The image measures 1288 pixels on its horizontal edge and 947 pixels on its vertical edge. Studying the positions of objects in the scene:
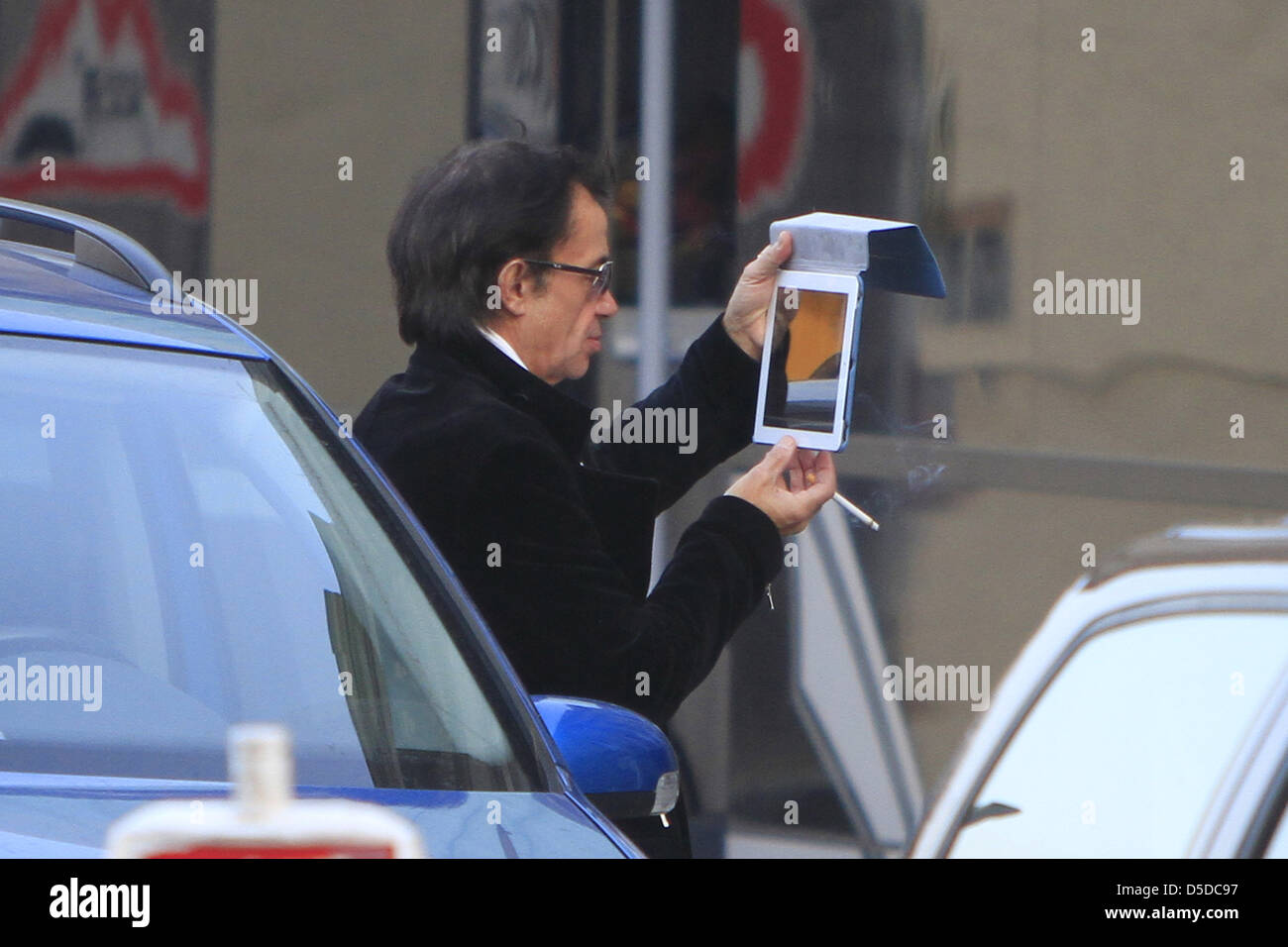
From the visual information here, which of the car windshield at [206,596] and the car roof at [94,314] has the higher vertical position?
the car roof at [94,314]

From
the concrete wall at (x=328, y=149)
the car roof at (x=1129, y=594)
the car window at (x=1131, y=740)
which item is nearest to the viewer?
the car window at (x=1131, y=740)

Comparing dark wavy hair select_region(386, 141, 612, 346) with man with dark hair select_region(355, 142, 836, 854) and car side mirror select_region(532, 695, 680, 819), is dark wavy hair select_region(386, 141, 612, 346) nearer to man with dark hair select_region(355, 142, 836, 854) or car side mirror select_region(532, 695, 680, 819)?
man with dark hair select_region(355, 142, 836, 854)

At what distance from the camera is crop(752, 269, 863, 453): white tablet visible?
3.03 meters

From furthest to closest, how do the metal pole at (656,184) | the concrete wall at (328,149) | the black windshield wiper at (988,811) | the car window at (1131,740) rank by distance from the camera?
the concrete wall at (328,149), the metal pole at (656,184), the black windshield wiper at (988,811), the car window at (1131,740)

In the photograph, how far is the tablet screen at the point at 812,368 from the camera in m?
3.05

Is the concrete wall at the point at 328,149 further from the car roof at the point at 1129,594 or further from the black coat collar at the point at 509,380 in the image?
the car roof at the point at 1129,594

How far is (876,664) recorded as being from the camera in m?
5.55

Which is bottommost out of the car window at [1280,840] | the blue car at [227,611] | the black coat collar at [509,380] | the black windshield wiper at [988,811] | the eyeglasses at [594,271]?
the black windshield wiper at [988,811]

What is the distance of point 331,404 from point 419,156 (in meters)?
0.86

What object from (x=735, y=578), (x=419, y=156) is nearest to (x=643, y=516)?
(x=735, y=578)

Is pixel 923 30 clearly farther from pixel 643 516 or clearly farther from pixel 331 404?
pixel 643 516

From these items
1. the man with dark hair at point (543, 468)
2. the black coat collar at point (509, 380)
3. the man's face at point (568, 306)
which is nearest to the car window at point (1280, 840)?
the man with dark hair at point (543, 468)

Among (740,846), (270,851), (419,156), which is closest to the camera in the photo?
(270,851)

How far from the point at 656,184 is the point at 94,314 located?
137 inches
